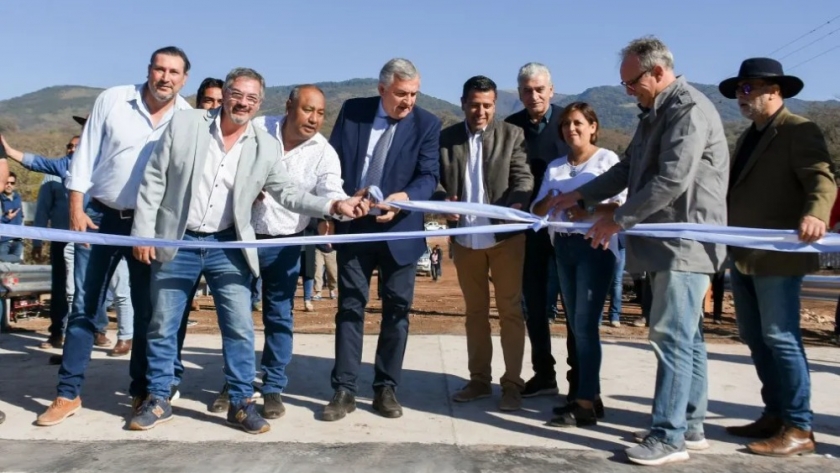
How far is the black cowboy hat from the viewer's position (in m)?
4.72

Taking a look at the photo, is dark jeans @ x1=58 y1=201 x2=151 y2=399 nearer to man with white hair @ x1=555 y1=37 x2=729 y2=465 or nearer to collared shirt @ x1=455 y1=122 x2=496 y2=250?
collared shirt @ x1=455 y1=122 x2=496 y2=250

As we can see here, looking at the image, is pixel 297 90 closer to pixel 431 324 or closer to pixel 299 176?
pixel 299 176

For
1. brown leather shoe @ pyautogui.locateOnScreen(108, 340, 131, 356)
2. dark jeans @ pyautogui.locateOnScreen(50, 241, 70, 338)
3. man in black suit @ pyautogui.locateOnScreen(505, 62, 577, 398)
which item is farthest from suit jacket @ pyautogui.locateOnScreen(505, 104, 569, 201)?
dark jeans @ pyautogui.locateOnScreen(50, 241, 70, 338)

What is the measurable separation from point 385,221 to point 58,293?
3.96 meters

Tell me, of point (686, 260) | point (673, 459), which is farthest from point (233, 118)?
point (673, 459)

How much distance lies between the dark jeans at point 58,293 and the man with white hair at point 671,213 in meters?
5.20

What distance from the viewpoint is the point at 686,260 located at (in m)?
4.55

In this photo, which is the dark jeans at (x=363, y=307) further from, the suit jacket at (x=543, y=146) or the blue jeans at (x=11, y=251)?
the blue jeans at (x=11, y=251)

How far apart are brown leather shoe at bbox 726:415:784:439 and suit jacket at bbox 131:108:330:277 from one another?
284 cm

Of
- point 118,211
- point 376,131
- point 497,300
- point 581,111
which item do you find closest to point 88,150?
point 118,211

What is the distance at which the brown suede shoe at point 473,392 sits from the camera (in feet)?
19.1

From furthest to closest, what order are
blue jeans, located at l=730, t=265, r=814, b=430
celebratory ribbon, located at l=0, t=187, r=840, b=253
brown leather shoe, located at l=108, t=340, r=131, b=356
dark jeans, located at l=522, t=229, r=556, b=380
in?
1. brown leather shoe, located at l=108, t=340, r=131, b=356
2. dark jeans, located at l=522, t=229, r=556, b=380
3. blue jeans, located at l=730, t=265, r=814, b=430
4. celebratory ribbon, located at l=0, t=187, r=840, b=253

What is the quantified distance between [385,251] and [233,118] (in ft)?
4.13

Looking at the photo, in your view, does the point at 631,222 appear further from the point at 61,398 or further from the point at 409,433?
the point at 61,398
